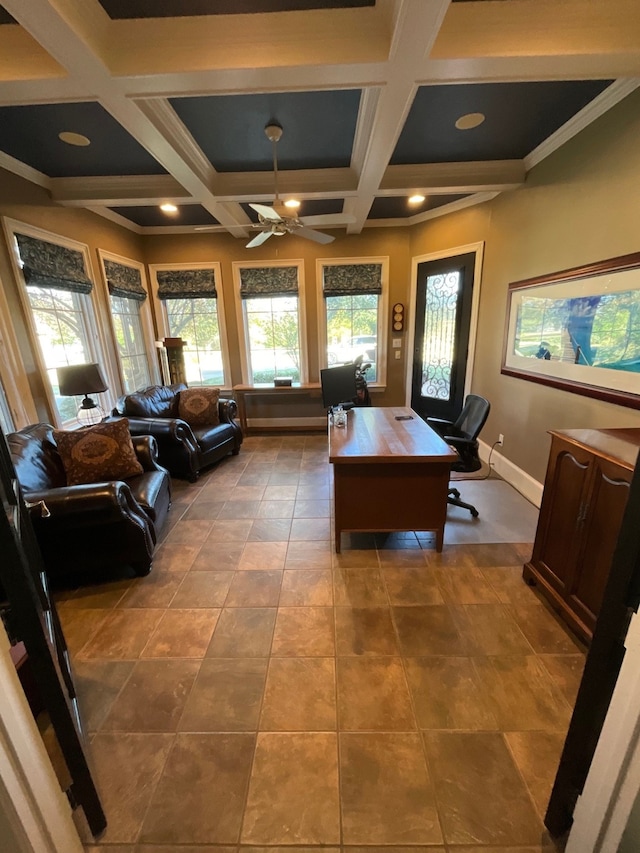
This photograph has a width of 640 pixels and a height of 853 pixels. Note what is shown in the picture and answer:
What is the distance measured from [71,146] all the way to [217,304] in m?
2.46

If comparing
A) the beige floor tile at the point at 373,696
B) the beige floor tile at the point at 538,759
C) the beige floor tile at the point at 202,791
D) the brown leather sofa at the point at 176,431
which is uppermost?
the brown leather sofa at the point at 176,431

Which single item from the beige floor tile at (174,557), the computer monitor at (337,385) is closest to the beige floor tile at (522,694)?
the beige floor tile at (174,557)

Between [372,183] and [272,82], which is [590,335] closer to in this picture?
[372,183]

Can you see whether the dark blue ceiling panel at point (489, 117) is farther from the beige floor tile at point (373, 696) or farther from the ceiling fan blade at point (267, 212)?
the beige floor tile at point (373, 696)

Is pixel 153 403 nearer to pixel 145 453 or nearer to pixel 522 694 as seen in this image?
pixel 145 453

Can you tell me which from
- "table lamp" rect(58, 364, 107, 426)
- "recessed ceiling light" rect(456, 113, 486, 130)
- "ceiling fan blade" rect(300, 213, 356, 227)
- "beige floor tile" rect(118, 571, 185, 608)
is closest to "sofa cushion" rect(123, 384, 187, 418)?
"table lamp" rect(58, 364, 107, 426)

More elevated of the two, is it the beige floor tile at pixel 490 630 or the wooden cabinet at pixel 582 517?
the wooden cabinet at pixel 582 517

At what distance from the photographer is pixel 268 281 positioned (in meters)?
4.96

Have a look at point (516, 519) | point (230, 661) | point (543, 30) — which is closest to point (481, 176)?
point (543, 30)

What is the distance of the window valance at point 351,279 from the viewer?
486 centimetres

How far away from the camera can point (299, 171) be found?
10.6 ft

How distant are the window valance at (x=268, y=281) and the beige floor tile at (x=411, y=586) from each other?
162 inches

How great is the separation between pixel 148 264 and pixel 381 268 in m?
3.33

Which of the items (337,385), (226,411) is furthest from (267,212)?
(226,411)
